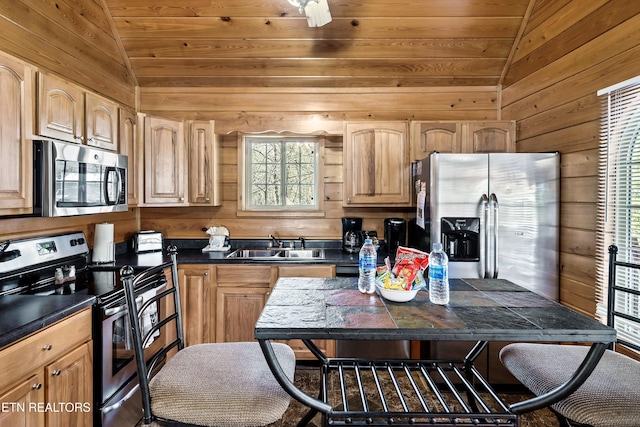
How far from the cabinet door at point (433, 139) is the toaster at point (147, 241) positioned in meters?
2.33

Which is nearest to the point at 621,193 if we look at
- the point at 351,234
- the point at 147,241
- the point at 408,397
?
the point at 408,397

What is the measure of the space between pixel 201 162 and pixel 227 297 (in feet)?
3.82

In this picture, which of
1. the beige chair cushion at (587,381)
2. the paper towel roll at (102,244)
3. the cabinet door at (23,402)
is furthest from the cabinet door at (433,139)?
the cabinet door at (23,402)

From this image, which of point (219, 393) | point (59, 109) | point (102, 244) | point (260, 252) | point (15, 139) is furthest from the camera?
point (260, 252)

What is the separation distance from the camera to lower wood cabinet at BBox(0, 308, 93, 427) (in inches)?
49.4

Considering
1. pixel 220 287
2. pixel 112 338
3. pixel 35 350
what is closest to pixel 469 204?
pixel 220 287

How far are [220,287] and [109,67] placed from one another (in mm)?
1992

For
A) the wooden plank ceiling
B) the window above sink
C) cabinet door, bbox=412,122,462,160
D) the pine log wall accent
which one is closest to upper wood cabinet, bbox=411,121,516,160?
cabinet door, bbox=412,122,462,160

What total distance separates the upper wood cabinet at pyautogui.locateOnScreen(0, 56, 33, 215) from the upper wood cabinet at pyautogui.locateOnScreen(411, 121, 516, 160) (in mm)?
2554

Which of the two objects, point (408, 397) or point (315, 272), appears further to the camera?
point (315, 272)

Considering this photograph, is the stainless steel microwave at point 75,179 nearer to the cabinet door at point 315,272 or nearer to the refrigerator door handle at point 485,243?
the cabinet door at point 315,272

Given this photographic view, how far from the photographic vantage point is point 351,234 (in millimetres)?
3193

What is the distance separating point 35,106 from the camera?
5.81 ft

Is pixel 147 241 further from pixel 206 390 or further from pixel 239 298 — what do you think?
pixel 206 390
